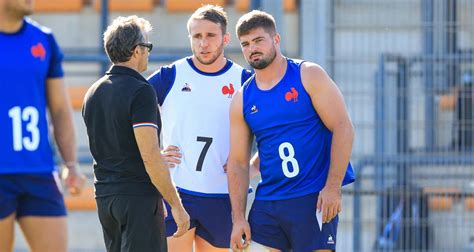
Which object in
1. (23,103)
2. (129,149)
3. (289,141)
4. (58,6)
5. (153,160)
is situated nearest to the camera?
(23,103)

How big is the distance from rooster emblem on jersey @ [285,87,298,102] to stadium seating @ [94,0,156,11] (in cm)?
Result: 540

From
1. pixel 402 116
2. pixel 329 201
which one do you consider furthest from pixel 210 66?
pixel 402 116

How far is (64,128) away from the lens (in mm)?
5363

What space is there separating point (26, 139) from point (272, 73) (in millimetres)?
1473

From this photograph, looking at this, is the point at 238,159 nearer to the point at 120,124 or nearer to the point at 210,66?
the point at 210,66

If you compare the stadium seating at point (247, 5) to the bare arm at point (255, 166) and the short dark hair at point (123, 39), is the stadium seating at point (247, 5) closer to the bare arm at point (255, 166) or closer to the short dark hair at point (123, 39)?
the bare arm at point (255, 166)

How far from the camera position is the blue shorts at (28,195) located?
17.0 feet

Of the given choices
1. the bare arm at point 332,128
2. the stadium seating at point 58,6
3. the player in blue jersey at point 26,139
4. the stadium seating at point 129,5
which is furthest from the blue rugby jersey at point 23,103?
the stadium seating at point 58,6

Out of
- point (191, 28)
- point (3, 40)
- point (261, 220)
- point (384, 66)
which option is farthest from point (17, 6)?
point (384, 66)

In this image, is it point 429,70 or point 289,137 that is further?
point 429,70

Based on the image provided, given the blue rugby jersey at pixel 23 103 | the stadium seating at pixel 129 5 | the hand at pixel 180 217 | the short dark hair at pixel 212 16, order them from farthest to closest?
the stadium seating at pixel 129 5, the short dark hair at pixel 212 16, the hand at pixel 180 217, the blue rugby jersey at pixel 23 103

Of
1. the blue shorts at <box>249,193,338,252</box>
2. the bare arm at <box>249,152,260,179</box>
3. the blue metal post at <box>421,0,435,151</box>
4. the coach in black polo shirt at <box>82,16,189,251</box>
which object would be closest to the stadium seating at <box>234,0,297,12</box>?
the blue metal post at <box>421,0,435,151</box>

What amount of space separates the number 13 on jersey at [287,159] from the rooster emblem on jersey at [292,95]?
0.80 ft

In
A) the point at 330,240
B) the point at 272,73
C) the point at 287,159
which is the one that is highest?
the point at 272,73
